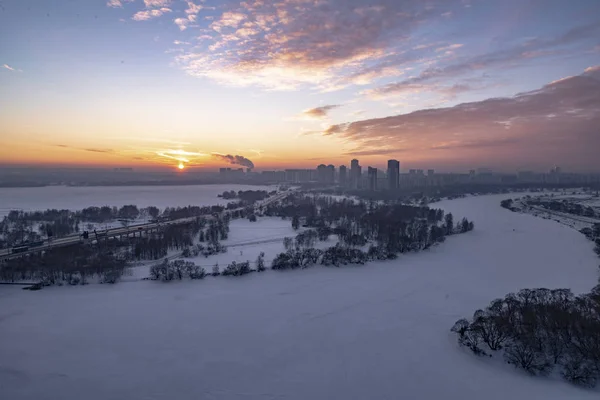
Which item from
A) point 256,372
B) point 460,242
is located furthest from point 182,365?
point 460,242

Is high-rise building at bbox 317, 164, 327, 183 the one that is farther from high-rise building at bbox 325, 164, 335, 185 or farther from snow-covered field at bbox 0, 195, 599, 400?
snow-covered field at bbox 0, 195, 599, 400

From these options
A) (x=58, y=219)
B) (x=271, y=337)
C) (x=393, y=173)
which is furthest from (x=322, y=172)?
(x=271, y=337)

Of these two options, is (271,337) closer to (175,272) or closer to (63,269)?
(175,272)

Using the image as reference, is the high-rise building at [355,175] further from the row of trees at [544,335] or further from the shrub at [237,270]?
the row of trees at [544,335]

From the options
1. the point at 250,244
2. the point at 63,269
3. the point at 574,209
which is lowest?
the point at 250,244

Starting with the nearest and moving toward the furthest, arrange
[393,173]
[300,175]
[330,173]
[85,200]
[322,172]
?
[85,200], [393,173], [330,173], [322,172], [300,175]

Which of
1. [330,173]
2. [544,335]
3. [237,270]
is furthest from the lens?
[330,173]
